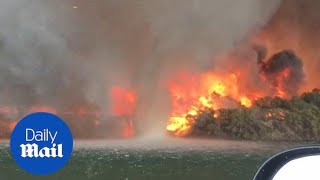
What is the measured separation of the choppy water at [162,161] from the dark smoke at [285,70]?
435mm

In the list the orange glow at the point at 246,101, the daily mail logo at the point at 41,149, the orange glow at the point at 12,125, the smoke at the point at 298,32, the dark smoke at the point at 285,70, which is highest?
the smoke at the point at 298,32

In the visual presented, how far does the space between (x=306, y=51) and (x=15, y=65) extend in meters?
1.44

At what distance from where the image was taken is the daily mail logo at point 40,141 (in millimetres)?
2076

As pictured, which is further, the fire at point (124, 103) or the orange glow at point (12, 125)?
the fire at point (124, 103)

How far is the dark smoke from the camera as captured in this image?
95.7 inches

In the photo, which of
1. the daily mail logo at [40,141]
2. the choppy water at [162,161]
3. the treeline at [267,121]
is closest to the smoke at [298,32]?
the treeline at [267,121]

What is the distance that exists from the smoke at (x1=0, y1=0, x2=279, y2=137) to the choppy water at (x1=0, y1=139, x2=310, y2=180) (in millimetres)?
132

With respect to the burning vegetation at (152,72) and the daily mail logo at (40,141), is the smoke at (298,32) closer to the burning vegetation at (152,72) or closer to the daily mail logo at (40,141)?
the burning vegetation at (152,72)

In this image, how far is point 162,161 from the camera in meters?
2.14

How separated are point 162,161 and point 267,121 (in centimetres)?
53

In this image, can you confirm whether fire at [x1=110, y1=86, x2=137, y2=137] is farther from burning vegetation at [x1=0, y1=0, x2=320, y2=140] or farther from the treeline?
the treeline

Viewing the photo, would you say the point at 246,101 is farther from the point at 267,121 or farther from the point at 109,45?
the point at 109,45

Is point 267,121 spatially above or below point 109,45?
below

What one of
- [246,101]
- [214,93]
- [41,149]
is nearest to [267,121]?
[246,101]
